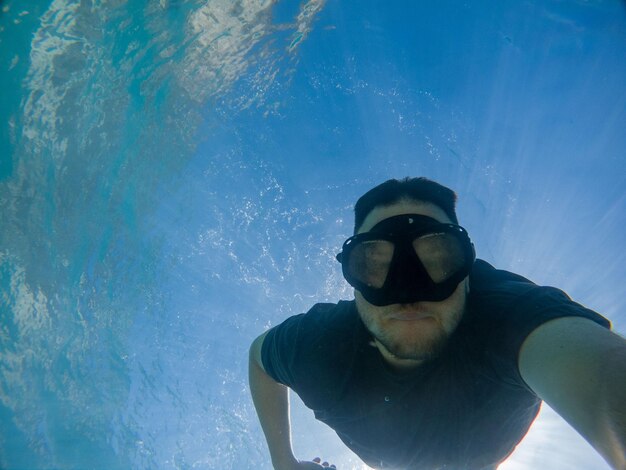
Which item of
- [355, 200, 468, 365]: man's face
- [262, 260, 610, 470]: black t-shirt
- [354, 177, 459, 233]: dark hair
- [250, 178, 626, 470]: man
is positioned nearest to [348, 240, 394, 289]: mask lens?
[250, 178, 626, 470]: man

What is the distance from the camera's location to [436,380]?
2680 millimetres

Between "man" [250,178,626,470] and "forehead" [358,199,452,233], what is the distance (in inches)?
0.5

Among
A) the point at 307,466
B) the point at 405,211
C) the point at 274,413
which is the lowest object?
the point at 307,466

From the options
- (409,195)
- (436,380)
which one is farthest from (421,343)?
(409,195)

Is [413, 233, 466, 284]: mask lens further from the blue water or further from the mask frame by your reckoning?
the blue water

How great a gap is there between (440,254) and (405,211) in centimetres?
51

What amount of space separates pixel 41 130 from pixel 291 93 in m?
9.01

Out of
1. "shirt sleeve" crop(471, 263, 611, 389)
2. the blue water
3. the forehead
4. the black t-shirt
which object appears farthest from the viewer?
the blue water

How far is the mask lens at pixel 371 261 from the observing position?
110 inches

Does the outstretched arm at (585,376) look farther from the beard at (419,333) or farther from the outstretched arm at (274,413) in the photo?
the outstretched arm at (274,413)

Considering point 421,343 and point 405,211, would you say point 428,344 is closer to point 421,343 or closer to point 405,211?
point 421,343

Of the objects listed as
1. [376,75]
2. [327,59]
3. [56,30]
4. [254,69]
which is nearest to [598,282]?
[376,75]

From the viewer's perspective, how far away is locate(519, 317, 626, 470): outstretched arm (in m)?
1.42

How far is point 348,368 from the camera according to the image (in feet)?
9.71
